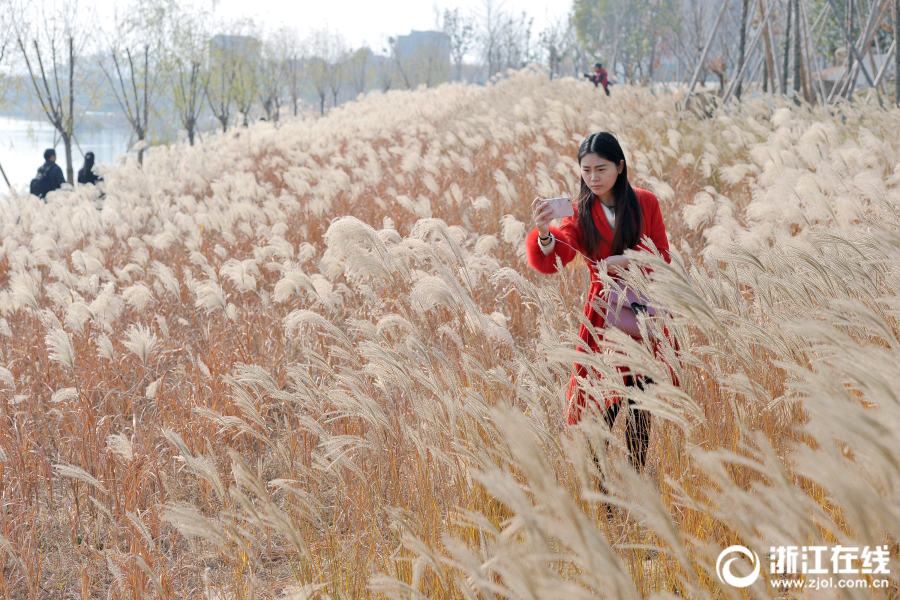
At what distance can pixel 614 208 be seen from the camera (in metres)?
2.57

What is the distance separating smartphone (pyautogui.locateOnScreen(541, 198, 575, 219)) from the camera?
2.54 meters

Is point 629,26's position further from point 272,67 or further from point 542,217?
point 542,217

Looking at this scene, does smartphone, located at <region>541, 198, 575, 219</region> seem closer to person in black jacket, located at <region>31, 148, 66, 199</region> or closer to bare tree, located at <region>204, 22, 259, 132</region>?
person in black jacket, located at <region>31, 148, 66, 199</region>

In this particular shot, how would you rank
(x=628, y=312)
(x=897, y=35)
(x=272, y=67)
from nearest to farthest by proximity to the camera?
(x=628, y=312)
(x=897, y=35)
(x=272, y=67)

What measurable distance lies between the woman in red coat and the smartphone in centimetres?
3

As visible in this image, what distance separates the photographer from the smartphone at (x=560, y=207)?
2.54 metres

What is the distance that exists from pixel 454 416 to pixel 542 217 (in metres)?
1.03

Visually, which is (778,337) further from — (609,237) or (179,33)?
A: (179,33)

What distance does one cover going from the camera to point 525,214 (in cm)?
588

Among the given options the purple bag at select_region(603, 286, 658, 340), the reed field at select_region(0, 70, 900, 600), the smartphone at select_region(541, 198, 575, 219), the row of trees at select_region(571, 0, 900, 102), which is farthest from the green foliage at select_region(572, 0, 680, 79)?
the purple bag at select_region(603, 286, 658, 340)

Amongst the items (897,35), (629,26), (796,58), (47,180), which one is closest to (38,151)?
(47,180)

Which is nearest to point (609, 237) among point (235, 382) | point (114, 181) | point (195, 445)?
point (235, 382)

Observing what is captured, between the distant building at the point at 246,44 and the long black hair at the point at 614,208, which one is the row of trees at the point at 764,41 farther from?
the distant building at the point at 246,44

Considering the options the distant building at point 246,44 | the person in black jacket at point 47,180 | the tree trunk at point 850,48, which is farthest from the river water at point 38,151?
the tree trunk at point 850,48
